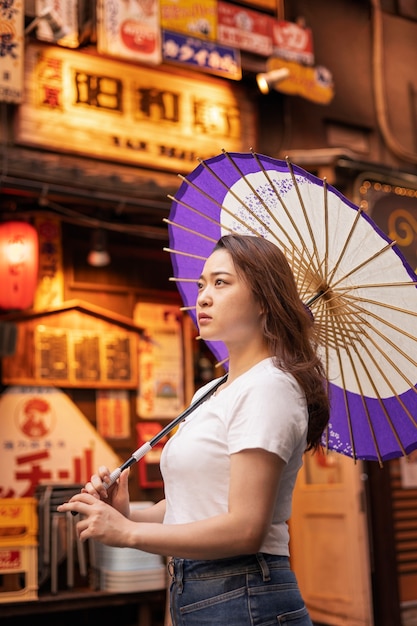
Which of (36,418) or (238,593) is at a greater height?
(36,418)

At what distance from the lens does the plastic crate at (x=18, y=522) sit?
257 inches

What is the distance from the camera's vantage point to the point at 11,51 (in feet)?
23.0

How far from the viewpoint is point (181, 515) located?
2340 mm

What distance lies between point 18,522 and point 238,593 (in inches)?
187

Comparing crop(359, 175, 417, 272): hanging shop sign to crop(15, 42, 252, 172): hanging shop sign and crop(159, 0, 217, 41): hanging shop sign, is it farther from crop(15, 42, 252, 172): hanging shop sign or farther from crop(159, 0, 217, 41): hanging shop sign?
crop(159, 0, 217, 41): hanging shop sign

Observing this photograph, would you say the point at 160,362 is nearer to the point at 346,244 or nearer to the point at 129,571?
the point at 129,571

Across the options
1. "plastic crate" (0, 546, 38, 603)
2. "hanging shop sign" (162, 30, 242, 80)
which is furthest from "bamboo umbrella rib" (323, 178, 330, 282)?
"hanging shop sign" (162, 30, 242, 80)

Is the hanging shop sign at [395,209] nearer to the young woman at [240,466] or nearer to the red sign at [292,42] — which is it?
the red sign at [292,42]

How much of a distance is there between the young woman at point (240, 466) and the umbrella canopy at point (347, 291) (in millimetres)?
513

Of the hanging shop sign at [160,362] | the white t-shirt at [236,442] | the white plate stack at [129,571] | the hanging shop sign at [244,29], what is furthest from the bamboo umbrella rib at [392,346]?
the hanging shop sign at [244,29]

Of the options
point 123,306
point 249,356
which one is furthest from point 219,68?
point 249,356

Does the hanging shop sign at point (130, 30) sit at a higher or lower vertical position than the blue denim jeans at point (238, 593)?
higher

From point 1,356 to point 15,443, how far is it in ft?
2.97

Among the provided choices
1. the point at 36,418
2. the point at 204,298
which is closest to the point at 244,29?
the point at 36,418
